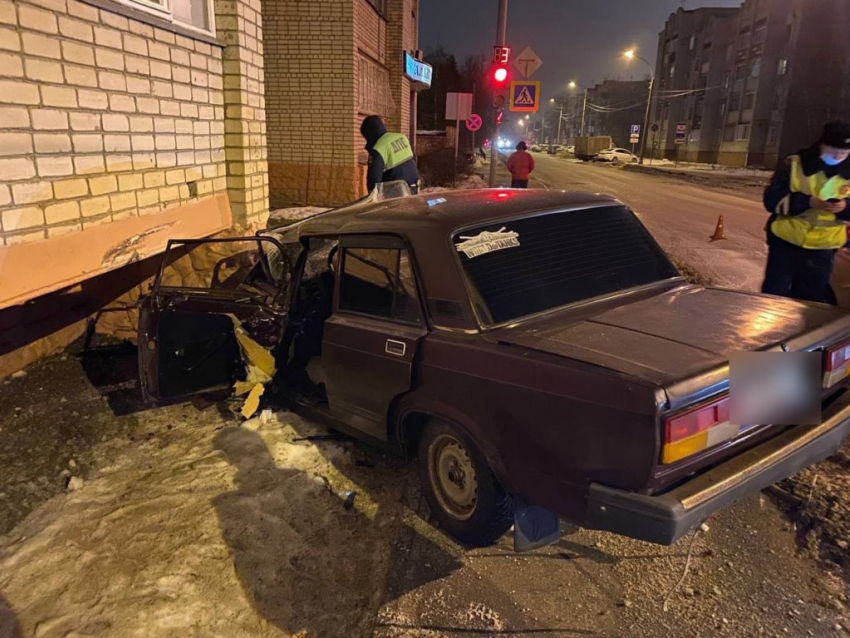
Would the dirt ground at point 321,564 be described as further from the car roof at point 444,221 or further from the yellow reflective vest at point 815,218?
the yellow reflective vest at point 815,218

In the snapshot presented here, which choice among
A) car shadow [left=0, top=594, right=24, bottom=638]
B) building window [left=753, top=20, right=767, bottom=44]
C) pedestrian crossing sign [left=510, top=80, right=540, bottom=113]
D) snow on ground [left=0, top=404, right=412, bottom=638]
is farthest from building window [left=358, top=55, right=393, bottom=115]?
building window [left=753, top=20, right=767, bottom=44]

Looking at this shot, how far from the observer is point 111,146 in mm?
4473

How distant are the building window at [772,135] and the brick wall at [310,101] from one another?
42532 mm

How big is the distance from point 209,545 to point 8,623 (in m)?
0.82

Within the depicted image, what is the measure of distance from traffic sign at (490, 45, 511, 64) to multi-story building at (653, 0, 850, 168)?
29619mm

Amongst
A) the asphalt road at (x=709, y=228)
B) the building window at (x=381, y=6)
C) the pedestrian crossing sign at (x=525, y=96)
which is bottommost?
the asphalt road at (x=709, y=228)

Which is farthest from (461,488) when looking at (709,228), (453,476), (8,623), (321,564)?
(709,228)

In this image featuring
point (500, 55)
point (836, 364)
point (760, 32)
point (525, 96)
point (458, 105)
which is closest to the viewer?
point (836, 364)

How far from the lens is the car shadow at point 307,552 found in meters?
2.61

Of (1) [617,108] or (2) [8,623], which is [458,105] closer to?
(2) [8,623]

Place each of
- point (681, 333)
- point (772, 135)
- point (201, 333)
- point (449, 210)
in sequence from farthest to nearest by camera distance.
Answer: point (772, 135), point (201, 333), point (449, 210), point (681, 333)

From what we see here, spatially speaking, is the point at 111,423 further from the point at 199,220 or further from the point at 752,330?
the point at 752,330

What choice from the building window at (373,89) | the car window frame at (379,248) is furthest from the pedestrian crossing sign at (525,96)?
the car window frame at (379,248)

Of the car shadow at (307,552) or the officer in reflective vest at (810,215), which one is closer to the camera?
the car shadow at (307,552)
